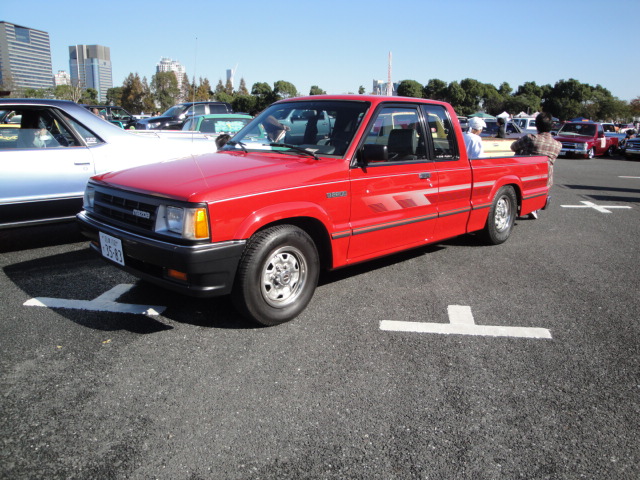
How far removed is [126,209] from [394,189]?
2.22 meters

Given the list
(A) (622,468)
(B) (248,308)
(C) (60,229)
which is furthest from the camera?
(C) (60,229)

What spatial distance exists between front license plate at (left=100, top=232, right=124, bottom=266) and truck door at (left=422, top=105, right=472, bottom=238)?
116 inches

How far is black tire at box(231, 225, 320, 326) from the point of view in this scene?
11.1 feet

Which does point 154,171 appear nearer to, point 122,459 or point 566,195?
point 122,459

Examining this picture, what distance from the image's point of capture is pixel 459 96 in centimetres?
7912

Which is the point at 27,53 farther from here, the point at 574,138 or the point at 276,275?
the point at 276,275

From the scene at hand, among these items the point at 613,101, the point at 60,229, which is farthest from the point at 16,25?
the point at 60,229

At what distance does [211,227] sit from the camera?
3.16 m

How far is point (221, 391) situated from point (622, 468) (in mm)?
2046

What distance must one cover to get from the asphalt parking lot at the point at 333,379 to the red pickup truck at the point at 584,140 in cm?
1889

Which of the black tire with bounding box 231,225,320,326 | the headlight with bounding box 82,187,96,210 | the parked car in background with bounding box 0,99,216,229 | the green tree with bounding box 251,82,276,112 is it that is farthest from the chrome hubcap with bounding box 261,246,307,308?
the green tree with bounding box 251,82,276,112

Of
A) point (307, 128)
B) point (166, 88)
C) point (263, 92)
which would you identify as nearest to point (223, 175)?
point (307, 128)

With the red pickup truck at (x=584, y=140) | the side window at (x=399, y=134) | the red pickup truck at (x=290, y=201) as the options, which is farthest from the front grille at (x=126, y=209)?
the red pickup truck at (x=584, y=140)

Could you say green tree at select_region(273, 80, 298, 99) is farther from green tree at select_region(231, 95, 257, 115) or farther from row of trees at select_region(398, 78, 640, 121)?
row of trees at select_region(398, 78, 640, 121)
